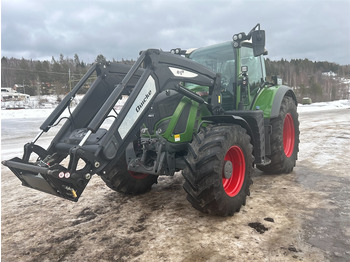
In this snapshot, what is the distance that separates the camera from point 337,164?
5.67 metres

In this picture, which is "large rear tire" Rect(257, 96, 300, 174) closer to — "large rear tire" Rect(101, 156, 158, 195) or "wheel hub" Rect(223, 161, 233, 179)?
"wheel hub" Rect(223, 161, 233, 179)

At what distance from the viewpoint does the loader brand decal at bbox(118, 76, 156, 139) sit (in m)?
2.99

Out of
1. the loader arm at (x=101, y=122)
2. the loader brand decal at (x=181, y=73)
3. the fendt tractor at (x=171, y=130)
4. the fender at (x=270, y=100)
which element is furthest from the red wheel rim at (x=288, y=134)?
the loader brand decal at (x=181, y=73)

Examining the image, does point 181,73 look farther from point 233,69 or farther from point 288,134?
point 288,134

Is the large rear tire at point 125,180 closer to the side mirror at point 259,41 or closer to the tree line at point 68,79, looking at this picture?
the side mirror at point 259,41

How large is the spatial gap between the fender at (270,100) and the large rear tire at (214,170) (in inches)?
54.4

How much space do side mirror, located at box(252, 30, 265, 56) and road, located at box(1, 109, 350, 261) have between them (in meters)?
2.15

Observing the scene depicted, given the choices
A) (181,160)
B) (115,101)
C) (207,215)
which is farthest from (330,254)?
(115,101)

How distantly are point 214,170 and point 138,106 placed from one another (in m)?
1.12

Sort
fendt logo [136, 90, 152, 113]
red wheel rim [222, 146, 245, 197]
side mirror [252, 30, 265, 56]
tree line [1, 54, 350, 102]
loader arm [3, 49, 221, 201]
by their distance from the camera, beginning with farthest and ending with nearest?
tree line [1, 54, 350, 102] < side mirror [252, 30, 265, 56] < red wheel rim [222, 146, 245, 197] < fendt logo [136, 90, 152, 113] < loader arm [3, 49, 221, 201]

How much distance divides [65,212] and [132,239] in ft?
4.43

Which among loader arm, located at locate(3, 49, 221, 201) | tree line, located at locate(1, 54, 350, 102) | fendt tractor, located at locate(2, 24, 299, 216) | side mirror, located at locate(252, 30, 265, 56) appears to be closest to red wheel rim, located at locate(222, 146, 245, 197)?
fendt tractor, located at locate(2, 24, 299, 216)

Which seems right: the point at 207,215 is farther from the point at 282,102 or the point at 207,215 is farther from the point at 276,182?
the point at 282,102

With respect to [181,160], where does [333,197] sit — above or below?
below
